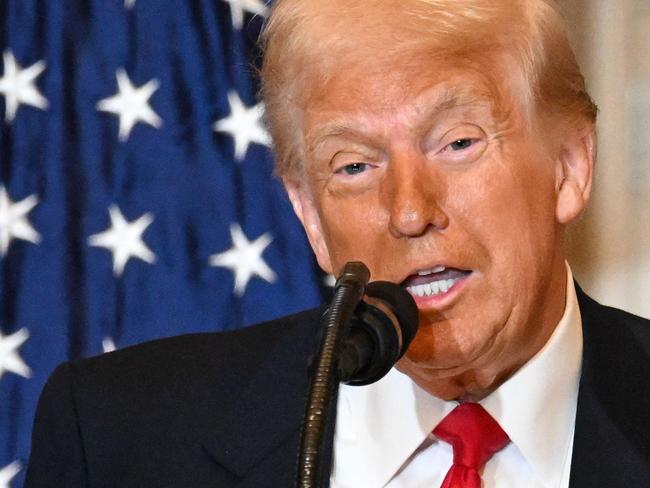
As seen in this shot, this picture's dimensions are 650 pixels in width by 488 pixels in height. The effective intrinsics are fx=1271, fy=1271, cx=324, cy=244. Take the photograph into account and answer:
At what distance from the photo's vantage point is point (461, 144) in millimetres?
1962

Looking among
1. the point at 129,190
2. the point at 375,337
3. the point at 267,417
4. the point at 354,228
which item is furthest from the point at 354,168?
the point at 129,190

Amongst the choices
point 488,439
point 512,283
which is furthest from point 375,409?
point 512,283

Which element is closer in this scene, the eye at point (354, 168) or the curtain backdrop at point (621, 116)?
the eye at point (354, 168)

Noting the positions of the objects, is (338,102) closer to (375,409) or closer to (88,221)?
(375,409)

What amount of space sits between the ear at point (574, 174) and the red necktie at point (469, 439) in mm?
346

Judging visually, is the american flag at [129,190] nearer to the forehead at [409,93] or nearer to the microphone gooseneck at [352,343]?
the forehead at [409,93]

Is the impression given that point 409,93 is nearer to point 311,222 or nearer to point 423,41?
point 423,41

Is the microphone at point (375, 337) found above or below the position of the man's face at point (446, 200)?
below

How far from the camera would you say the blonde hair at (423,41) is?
1.95 m

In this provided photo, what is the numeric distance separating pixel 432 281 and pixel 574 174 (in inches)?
14.5

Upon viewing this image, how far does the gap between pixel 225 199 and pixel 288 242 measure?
0.16 m

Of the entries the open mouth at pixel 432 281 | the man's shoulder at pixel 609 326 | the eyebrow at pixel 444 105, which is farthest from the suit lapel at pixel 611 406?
the eyebrow at pixel 444 105

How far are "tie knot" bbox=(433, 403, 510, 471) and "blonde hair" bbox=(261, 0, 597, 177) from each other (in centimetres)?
50

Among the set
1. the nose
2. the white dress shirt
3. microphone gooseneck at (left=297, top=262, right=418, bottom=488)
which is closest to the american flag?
the white dress shirt
